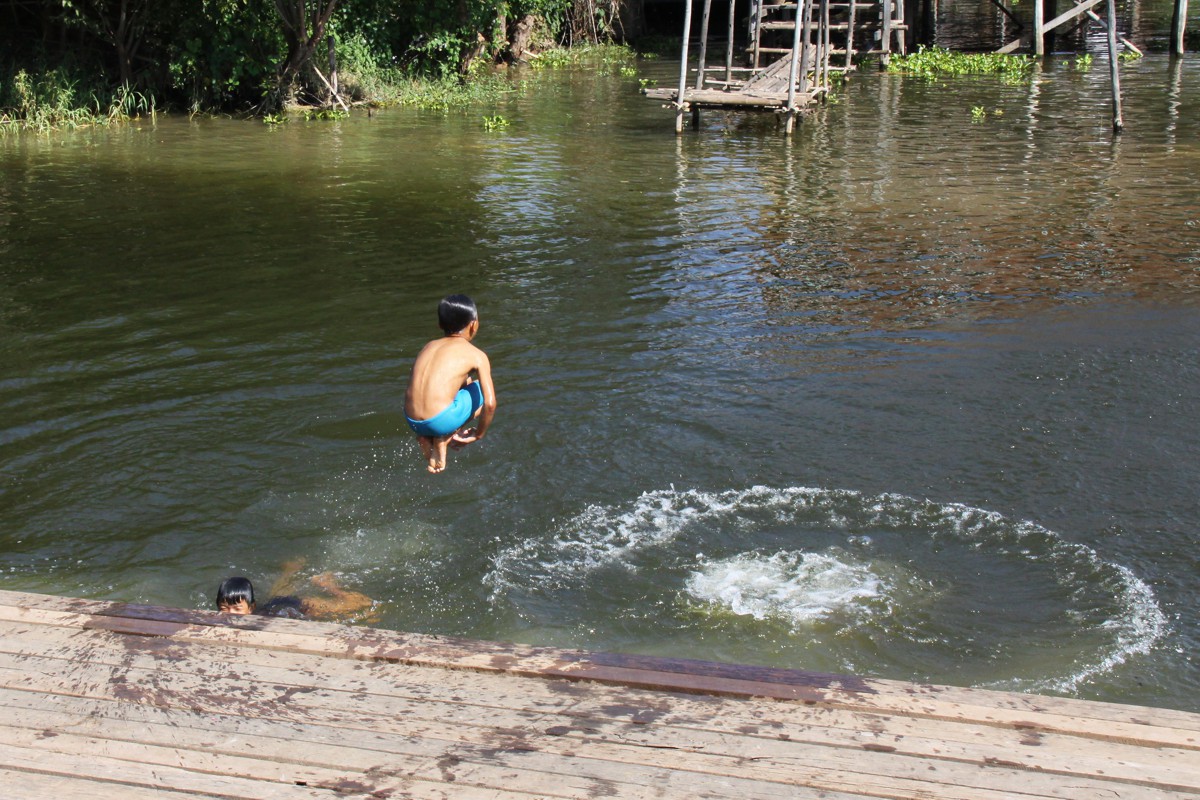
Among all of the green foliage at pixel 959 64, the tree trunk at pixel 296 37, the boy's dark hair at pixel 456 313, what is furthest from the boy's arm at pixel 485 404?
the green foliage at pixel 959 64

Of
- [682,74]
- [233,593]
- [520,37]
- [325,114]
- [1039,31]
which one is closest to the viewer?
[233,593]

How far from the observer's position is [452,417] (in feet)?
20.9

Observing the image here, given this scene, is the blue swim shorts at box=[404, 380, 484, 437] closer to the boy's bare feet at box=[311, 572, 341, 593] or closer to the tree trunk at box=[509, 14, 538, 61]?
the boy's bare feet at box=[311, 572, 341, 593]

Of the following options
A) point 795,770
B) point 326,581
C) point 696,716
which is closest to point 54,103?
point 326,581

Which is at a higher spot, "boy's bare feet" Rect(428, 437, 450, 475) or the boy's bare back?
the boy's bare back

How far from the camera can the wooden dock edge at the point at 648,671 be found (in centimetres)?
439

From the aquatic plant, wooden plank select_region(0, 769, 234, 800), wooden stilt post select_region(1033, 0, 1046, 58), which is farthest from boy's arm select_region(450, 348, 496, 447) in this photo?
wooden stilt post select_region(1033, 0, 1046, 58)

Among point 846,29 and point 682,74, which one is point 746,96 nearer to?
point 682,74

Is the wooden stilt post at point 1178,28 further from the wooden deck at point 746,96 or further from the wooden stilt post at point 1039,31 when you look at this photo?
the wooden deck at point 746,96

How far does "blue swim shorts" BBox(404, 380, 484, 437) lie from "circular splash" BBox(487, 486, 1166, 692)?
1199mm

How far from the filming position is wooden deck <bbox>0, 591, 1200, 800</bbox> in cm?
403

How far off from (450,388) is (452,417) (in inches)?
6.3

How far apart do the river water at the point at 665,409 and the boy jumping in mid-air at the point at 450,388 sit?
1.13m

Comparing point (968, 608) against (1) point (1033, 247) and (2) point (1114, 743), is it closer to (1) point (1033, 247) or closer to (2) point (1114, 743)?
(2) point (1114, 743)
